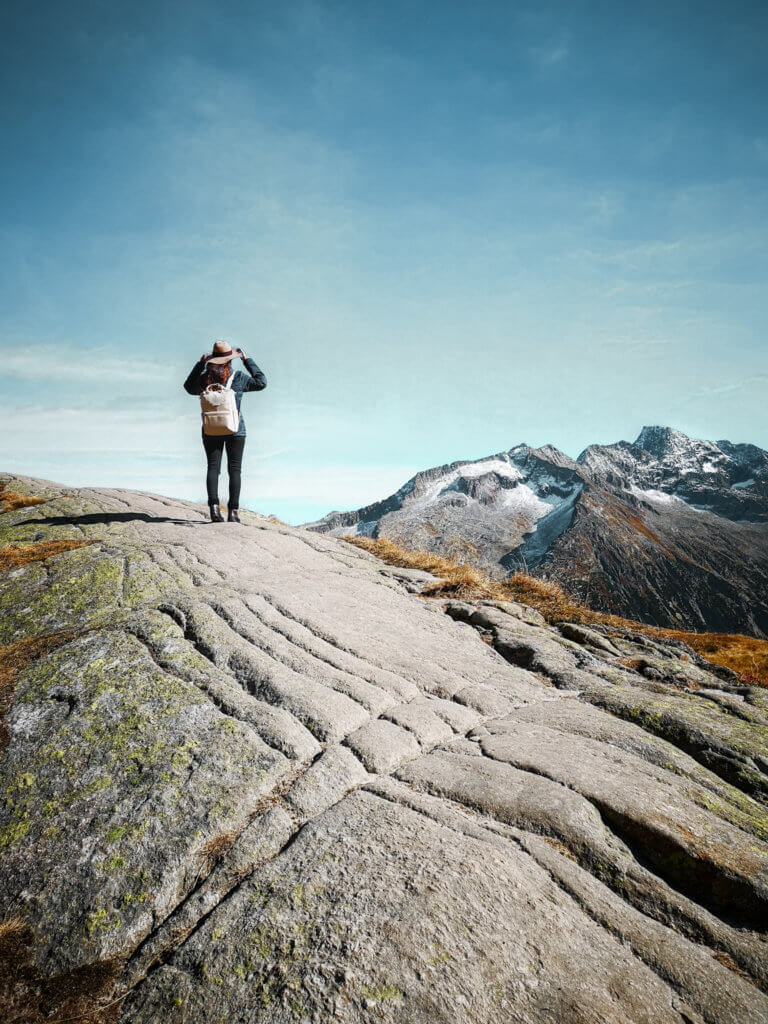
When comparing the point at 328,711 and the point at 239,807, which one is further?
the point at 328,711

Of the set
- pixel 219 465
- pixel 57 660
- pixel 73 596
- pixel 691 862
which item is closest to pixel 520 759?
pixel 691 862

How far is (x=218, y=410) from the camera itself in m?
11.1

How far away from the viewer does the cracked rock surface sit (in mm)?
2523

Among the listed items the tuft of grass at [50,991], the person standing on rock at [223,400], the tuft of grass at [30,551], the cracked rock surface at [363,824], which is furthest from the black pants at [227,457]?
the tuft of grass at [50,991]

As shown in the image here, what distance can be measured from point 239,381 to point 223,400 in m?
0.90

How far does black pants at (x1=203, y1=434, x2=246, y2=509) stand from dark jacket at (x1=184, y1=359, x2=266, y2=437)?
215mm

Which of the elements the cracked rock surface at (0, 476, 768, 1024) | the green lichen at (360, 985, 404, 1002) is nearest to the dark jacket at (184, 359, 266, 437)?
the cracked rock surface at (0, 476, 768, 1024)

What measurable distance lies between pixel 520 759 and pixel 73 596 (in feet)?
21.0

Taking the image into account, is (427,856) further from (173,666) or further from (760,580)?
(760,580)

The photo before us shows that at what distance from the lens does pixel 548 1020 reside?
7.55 feet

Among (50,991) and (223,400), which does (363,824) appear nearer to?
(50,991)

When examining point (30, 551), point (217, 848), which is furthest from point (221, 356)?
point (217, 848)

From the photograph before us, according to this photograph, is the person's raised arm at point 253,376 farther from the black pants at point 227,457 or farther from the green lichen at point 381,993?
the green lichen at point 381,993

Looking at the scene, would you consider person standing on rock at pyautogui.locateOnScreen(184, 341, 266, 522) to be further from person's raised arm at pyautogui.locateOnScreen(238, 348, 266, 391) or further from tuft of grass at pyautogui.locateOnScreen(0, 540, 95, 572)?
tuft of grass at pyautogui.locateOnScreen(0, 540, 95, 572)
